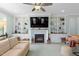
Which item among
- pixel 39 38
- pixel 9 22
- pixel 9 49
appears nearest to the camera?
pixel 9 49

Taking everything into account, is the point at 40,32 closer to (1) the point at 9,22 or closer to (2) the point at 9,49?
(1) the point at 9,22

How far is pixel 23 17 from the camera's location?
Result: 34.7 ft

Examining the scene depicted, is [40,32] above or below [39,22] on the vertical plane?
below

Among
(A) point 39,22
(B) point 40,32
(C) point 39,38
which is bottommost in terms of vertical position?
(C) point 39,38

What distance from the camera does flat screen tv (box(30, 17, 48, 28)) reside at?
10.2 meters

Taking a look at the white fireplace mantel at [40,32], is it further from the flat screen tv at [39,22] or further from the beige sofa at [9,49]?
the beige sofa at [9,49]

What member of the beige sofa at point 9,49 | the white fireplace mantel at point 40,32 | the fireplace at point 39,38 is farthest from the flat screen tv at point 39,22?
the beige sofa at point 9,49

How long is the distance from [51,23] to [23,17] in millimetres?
2227

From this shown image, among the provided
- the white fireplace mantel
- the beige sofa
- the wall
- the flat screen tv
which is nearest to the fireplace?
the white fireplace mantel

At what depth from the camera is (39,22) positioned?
33.9ft

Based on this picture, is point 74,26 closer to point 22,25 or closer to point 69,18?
point 69,18

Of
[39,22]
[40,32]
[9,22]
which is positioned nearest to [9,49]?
[40,32]

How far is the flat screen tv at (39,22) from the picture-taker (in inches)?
403

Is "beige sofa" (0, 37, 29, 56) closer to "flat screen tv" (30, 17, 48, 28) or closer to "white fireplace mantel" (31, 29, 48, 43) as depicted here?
"white fireplace mantel" (31, 29, 48, 43)
